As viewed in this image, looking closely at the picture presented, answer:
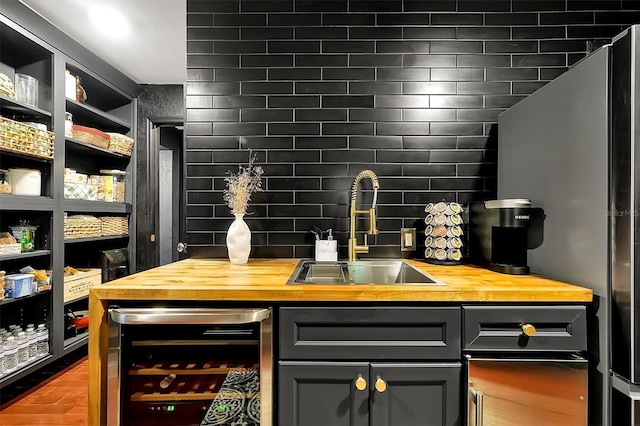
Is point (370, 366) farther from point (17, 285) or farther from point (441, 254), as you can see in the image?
point (17, 285)

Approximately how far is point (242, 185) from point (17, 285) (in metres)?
1.84

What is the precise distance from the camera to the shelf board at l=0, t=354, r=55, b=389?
7.35 feet

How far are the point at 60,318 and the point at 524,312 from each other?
3.12 meters

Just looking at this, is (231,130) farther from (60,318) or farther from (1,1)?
(60,318)

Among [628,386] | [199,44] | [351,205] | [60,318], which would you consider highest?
[199,44]

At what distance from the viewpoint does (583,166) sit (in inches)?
49.9

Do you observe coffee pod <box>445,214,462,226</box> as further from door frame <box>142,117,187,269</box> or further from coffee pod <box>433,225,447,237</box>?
door frame <box>142,117,187,269</box>

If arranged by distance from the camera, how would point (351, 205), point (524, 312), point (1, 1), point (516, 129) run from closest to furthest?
point (524, 312)
point (516, 129)
point (351, 205)
point (1, 1)

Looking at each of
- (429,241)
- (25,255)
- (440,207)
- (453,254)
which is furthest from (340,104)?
(25,255)

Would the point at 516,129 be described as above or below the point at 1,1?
below

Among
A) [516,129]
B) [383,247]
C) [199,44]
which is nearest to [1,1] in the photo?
[199,44]

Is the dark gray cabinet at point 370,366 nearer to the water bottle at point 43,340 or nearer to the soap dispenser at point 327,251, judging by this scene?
the soap dispenser at point 327,251

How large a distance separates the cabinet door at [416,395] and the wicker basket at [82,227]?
2775 mm

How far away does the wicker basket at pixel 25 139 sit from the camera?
2246 mm
